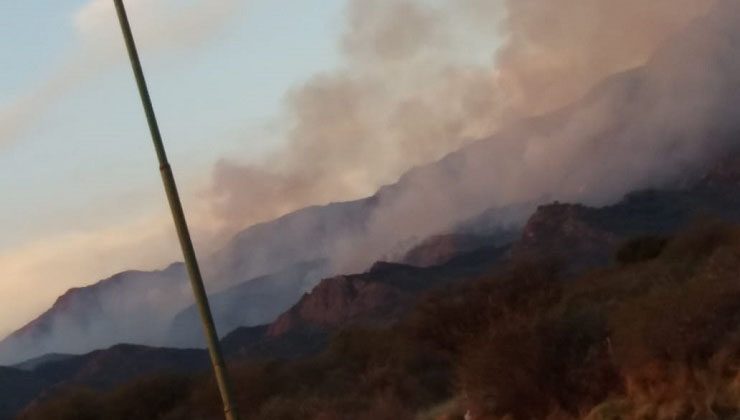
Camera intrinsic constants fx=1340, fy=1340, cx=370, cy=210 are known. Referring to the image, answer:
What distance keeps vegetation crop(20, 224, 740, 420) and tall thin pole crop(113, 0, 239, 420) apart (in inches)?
592

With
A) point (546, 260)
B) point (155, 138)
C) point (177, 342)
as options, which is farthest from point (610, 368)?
point (177, 342)

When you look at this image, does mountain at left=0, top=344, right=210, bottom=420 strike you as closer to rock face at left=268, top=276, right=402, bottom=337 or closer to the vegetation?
rock face at left=268, top=276, right=402, bottom=337

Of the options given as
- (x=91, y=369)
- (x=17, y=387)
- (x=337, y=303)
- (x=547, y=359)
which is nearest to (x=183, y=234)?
(x=547, y=359)

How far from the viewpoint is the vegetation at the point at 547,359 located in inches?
1075

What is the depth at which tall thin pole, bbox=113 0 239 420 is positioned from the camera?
12.4 meters

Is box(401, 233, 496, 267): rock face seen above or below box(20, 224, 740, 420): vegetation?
above

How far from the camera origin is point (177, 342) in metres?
188

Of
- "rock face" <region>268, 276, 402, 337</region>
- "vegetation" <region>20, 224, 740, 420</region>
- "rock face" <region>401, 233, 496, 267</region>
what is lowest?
"vegetation" <region>20, 224, 740, 420</region>

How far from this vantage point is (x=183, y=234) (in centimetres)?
1239

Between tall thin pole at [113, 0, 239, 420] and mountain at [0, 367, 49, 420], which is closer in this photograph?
tall thin pole at [113, 0, 239, 420]

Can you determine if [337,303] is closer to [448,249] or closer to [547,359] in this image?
[448,249]

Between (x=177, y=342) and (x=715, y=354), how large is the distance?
543 ft

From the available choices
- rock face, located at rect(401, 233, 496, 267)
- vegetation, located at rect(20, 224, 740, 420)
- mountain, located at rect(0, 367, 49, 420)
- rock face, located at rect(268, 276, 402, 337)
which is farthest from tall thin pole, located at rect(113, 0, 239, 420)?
rock face, located at rect(401, 233, 496, 267)

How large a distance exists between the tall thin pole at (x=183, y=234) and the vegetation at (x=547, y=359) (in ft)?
49.3
